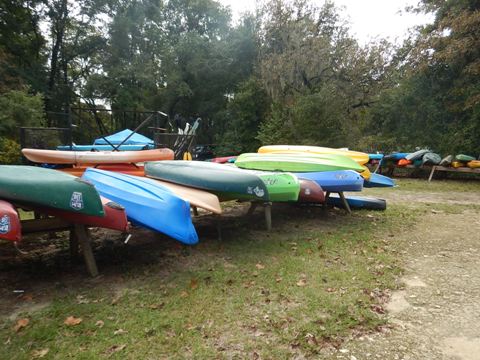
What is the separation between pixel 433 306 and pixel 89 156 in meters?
5.70

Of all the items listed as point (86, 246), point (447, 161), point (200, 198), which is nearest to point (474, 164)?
point (447, 161)

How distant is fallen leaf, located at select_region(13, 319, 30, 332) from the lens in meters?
2.35

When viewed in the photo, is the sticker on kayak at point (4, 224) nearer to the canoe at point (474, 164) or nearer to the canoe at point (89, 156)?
the canoe at point (89, 156)

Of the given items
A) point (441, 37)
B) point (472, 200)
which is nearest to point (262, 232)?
point (472, 200)

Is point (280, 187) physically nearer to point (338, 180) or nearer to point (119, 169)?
point (338, 180)

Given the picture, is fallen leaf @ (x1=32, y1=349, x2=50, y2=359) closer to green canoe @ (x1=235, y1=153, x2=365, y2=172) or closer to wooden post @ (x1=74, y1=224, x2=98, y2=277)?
wooden post @ (x1=74, y1=224, x2=98, y2=277)

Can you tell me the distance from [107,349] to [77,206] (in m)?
1.19

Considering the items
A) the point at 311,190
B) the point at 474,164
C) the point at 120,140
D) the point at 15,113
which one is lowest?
the point at 311,190

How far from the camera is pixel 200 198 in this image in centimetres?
378

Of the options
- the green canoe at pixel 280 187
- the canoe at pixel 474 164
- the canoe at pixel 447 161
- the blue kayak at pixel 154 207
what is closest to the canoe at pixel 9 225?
the blue kayak at pixel 154 207

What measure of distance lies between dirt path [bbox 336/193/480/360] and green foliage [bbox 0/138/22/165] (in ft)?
38.9

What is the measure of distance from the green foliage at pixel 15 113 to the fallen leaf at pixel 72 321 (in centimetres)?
1068

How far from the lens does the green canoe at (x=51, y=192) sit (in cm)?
268

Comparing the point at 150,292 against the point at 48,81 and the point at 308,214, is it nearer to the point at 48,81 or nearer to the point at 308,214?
the point at 308,214
